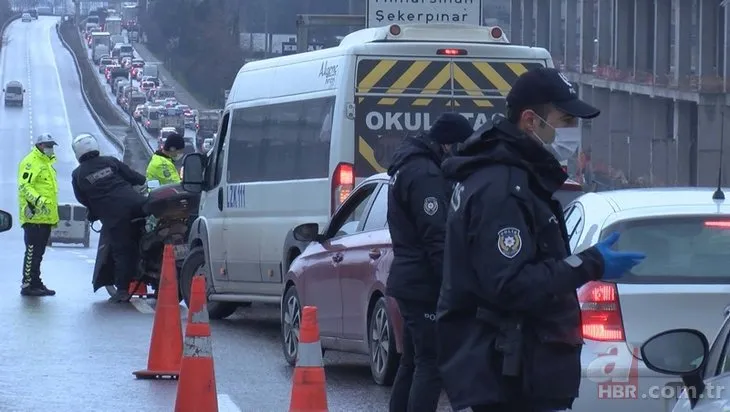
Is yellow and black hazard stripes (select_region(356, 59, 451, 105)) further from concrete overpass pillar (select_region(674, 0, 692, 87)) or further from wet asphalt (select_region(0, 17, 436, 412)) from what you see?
concrete overpass pillar (select_region(674, 0, 692, 87))

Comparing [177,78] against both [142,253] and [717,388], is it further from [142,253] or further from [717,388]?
[717,388]

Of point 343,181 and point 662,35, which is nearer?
point 343,181

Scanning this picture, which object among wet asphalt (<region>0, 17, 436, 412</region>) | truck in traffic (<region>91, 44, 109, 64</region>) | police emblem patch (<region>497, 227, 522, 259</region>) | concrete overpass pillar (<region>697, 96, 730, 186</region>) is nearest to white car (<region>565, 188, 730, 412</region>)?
police emblem patch (<region>497, 227, 522, 259</region>)

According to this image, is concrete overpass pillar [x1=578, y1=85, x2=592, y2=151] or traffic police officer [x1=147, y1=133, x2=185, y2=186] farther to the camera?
concrete overpass pillar [x1=578, y1=85, x2=592, y2=151]

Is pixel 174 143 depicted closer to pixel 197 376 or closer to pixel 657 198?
pixel 197 376

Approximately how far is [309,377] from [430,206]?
122 cm

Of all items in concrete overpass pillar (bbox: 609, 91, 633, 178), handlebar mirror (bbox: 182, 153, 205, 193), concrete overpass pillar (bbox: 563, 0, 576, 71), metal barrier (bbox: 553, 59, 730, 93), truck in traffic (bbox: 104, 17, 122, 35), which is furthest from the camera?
truck in traffic (bbox: 104, 17, 122, 35)

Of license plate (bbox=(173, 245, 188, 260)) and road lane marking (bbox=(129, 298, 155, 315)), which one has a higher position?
license plate (bbox=(173, 245, 188, 260))

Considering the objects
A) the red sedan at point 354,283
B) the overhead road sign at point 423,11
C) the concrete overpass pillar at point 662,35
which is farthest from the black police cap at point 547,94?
the concrete overpass pillar at point 662,35

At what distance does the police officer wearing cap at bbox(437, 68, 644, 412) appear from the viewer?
470cm

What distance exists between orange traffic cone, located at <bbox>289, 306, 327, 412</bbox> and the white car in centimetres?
114

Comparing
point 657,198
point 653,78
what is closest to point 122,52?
point 653,78

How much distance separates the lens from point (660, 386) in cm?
683

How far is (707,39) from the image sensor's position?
2095 inches
